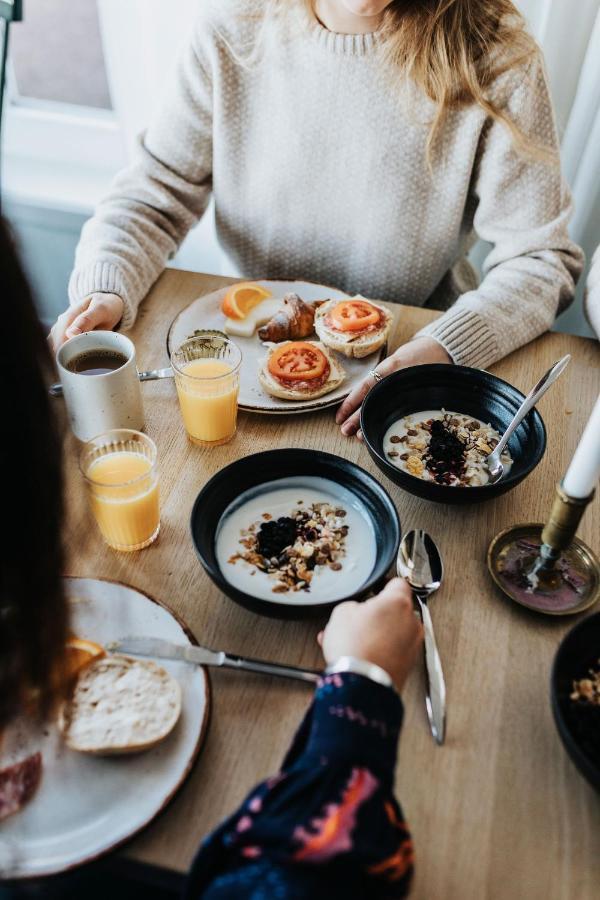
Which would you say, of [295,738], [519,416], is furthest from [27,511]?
[519,416]

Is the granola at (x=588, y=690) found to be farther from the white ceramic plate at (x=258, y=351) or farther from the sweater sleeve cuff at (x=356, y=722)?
the white ceramic plate at (x=258, y=351)

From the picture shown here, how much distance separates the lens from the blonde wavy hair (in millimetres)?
1338

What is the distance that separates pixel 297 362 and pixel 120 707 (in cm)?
69

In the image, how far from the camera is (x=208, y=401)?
1.10 meters

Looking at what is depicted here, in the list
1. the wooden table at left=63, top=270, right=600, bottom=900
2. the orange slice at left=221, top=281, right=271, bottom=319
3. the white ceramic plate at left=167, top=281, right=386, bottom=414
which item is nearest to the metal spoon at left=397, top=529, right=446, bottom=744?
the wooden table at left=63, top=270, right=600, bottom=900

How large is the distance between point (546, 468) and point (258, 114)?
103 centimetres

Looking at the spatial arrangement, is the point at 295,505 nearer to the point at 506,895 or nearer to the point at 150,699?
the point at 150,699

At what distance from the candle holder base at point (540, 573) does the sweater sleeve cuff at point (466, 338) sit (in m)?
0.39

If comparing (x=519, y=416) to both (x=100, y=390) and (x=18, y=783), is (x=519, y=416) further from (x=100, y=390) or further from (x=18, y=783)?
(x=18, y=783)

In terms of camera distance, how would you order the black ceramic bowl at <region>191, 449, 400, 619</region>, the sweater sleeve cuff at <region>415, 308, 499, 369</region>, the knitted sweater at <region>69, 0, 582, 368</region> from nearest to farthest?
the black ceramic bowl at <region>191, 449, 400, 619</region>, the sweater sleeve cuff at <region>415, 308, 499, 369</region>, the knitted sweater at <region>69, 0, 582, 368</region>

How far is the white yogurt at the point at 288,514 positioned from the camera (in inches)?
35.5

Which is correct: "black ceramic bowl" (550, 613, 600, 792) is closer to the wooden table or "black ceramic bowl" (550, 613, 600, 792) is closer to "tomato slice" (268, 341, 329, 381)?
the wooden table

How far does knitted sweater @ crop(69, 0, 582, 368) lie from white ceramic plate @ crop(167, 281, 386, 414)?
0.12m

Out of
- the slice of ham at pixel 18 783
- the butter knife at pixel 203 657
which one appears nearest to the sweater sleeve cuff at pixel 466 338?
A: the butter knife at pixel 203 657
